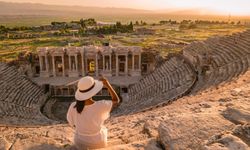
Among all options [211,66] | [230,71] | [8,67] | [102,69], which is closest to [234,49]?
[211,66]

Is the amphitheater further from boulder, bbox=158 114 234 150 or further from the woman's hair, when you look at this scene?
the woman's hair

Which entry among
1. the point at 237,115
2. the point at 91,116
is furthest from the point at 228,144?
the point at 91,116

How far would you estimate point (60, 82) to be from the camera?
3052cm

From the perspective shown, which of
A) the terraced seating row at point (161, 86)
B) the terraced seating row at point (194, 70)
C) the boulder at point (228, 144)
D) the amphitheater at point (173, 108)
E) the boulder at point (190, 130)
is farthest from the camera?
the terraced seating row at point (161, 86)

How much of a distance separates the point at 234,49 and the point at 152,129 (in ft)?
60.3

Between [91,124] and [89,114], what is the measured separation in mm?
230

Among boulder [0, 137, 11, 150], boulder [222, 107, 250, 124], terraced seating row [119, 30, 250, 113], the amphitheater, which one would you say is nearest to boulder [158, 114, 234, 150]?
the amphitheater

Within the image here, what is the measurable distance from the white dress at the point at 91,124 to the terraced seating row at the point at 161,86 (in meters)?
13.9

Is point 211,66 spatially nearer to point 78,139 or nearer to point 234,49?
point 234,49

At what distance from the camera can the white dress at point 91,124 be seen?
19.8ft

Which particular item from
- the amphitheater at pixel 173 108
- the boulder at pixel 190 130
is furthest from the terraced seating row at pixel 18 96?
the boulder at pixel 190 130

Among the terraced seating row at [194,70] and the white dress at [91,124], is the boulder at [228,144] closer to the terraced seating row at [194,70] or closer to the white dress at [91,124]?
the white dress at [91,124]

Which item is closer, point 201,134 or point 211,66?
point 201,134

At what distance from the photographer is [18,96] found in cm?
2484
